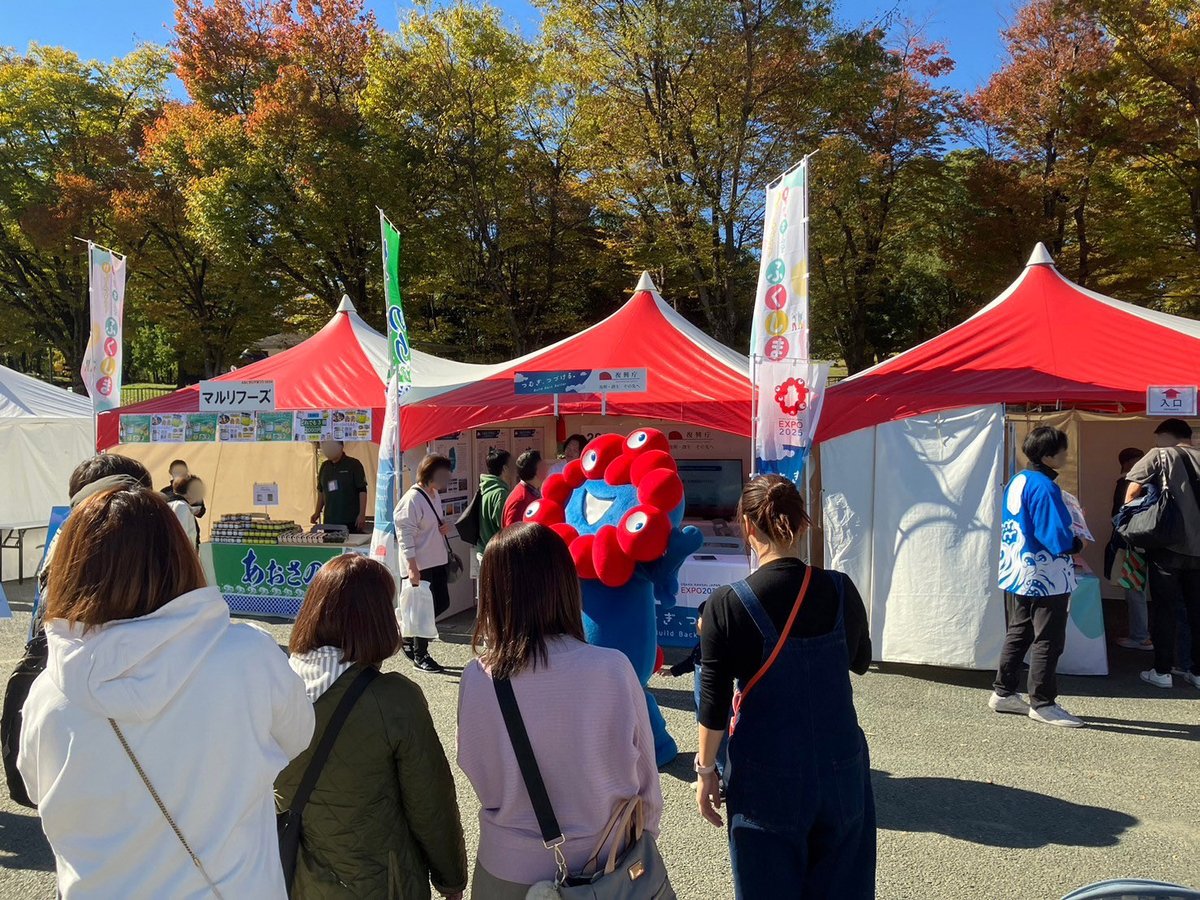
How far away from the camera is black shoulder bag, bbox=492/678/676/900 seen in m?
1.75

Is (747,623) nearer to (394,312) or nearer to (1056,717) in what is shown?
(1056,717)

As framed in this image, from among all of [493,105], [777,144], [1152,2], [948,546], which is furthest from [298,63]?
[948,546]

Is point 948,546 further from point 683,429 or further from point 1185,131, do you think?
point 1185,131

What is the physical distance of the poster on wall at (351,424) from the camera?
24.8 ft

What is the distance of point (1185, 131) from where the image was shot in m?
12.3

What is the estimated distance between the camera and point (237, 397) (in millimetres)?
7605

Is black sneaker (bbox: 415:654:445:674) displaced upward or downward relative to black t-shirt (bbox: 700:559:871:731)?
downward

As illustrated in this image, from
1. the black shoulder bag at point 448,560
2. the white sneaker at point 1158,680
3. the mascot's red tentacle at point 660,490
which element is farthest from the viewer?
the black shoulder bag at point 448,560

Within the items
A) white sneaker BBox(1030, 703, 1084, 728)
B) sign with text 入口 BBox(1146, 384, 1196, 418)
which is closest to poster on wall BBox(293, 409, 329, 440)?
white sneaker BBox(1030, 703, 1084, 728)

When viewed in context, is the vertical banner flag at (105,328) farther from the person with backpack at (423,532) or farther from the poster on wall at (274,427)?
the person with backpack at (423,532)

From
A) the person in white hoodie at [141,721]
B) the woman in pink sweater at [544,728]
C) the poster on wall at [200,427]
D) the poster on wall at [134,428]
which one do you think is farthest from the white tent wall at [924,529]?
the poster on wall at [134,428]

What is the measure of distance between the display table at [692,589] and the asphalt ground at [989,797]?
2.35 ft

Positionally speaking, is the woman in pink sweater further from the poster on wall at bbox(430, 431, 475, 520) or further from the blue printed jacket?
the poster on wall at bbox(430, 431, 475, 520)

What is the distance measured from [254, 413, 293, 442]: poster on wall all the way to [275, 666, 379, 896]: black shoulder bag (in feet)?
20.2
